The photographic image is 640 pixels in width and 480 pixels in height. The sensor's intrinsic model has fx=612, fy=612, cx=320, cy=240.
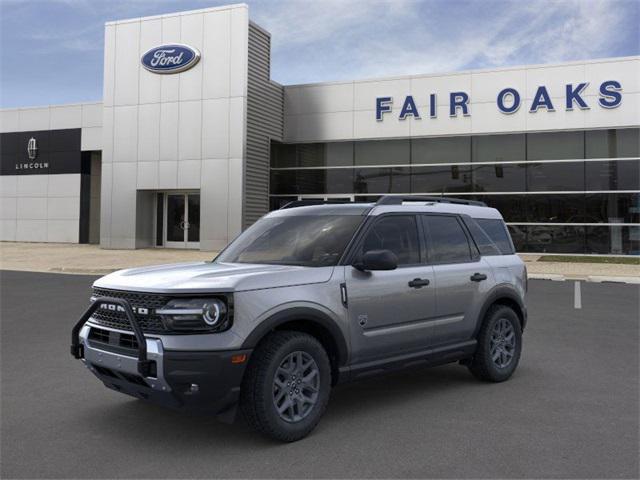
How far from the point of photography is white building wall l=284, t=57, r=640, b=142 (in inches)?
903

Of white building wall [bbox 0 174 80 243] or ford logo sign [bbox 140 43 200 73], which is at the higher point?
ford logo sign [bbox 140 43 200 73]

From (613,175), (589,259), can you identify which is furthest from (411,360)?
(613,175)

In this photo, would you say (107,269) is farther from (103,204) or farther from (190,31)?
(190,31)

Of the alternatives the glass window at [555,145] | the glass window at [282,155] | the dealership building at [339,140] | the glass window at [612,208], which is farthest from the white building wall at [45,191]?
the glass window at [612,208]

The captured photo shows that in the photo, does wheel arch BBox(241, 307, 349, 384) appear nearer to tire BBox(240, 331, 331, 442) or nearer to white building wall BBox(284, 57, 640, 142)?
tire BBox(240, 331, 331, 442)

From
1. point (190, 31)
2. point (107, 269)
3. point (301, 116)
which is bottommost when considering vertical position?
point (107, 269)

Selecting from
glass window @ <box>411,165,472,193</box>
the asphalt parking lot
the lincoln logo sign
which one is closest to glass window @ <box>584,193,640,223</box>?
the lincoln logo sign

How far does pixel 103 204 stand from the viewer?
2745cm

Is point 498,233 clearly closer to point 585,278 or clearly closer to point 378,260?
point 378,260

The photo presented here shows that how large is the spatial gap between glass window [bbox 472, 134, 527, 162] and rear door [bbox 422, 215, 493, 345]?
19.5 m

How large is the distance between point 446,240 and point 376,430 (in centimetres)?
200

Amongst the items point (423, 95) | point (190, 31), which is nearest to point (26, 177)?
point (190, 31)

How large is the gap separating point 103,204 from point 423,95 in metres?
14.8

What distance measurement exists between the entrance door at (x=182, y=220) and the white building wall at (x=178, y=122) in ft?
3.72
